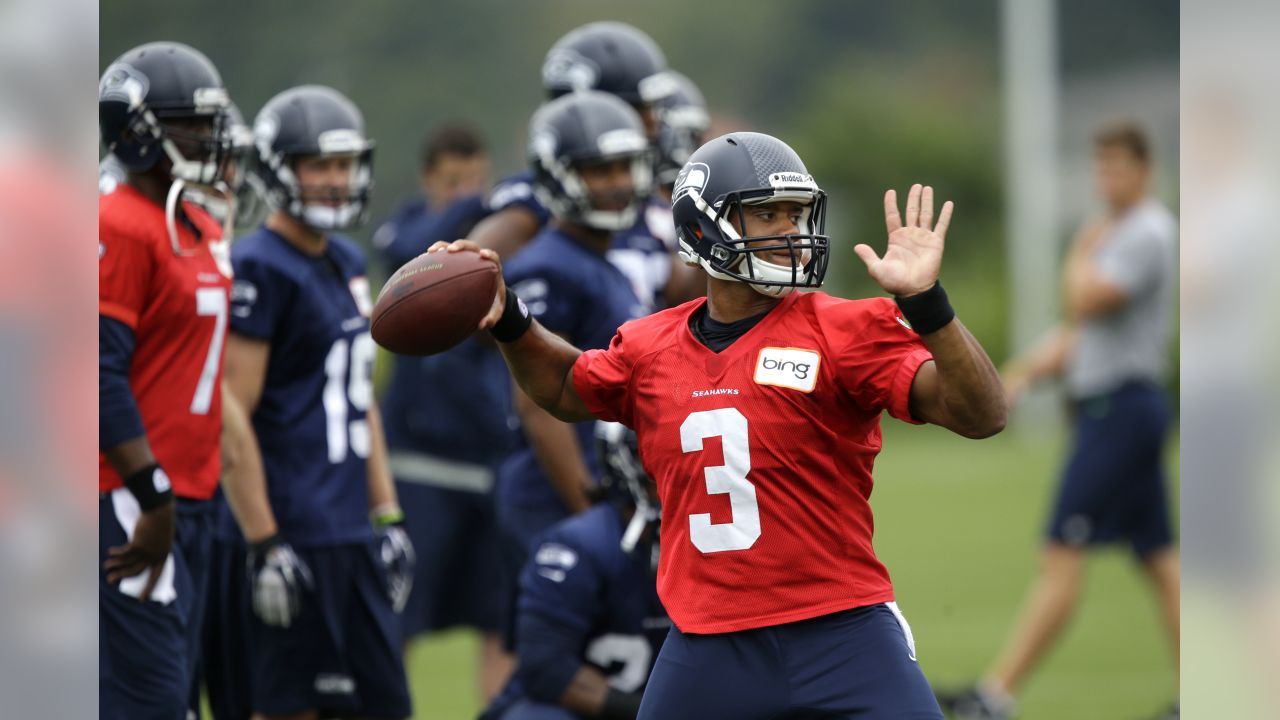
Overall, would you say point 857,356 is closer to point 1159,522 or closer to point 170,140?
point 170,140

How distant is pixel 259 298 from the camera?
4.96 metres

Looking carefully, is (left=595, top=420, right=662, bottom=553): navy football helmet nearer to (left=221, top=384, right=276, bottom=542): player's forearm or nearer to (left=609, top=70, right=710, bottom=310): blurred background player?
(left=609, top=70, right=710, bottom=310): blurred background player

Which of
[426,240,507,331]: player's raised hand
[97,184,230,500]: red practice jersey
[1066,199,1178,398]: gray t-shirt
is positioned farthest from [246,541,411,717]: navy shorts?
[1066,199,1178,398]: gray t-shirt

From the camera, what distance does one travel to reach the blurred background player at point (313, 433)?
4.96 m

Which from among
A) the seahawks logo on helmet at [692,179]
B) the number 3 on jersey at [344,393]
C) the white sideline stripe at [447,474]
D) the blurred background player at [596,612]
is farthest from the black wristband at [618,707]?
the white sideline stripe at [447,474]

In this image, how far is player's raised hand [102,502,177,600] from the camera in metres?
4.06

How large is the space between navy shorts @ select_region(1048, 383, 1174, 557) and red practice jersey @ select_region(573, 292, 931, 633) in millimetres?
3510

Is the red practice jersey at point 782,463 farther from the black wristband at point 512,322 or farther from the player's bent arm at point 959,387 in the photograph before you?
the black wristband at point 512,322

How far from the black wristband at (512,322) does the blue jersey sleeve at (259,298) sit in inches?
54.2

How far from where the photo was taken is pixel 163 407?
4422mm

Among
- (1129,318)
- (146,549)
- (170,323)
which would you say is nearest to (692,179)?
(170,323)

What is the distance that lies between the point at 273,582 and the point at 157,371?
2.56 ft

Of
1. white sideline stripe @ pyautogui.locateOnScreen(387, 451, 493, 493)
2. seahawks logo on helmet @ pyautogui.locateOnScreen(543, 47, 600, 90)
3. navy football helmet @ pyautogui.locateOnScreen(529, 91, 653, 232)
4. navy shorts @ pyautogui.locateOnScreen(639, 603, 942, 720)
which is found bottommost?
white sideline stripe @ pyautogui.locateOnScreen(387, 451, 493, 493)
